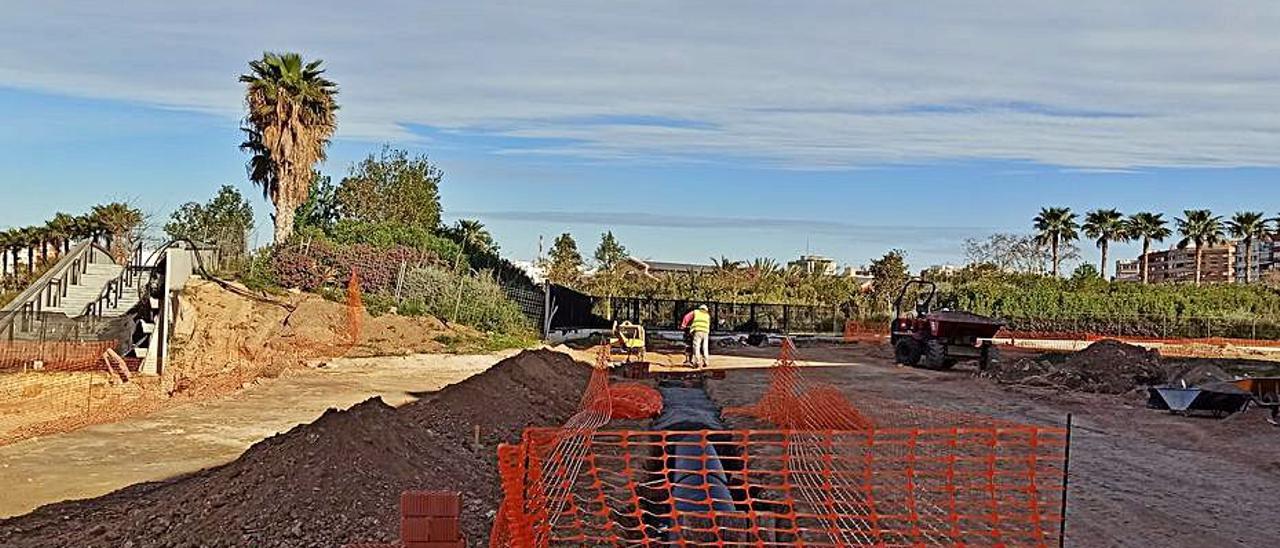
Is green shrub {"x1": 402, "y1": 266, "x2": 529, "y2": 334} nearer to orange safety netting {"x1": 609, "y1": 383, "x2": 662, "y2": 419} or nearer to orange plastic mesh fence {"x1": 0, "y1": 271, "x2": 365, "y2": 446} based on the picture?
orange plastic mesh fence {"x1": 0, "y1": 271, "x2": 365, "y2": 446}

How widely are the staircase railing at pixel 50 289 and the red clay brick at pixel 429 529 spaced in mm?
15911

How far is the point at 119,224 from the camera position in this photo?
26500 millimetres

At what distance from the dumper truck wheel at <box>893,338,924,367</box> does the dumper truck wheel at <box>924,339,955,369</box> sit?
0.29 m

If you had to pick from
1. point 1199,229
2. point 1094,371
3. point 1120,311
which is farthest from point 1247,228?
point 1094,371

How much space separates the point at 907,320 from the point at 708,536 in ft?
70.1

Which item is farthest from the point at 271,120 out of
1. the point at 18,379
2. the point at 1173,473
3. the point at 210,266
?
the point at 1173,473

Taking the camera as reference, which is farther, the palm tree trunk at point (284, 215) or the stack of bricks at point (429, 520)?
the palm tree trunk at point (284, 215)

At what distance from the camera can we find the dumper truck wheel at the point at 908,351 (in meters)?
25.7

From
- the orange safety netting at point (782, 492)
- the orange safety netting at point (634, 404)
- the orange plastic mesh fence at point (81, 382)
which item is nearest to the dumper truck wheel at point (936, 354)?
the orange safety netting at point (634, 404)

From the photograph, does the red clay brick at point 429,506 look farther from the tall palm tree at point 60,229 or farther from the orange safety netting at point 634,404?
the tall palm tree at point 60,229

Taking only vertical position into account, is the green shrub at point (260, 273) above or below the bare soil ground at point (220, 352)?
above

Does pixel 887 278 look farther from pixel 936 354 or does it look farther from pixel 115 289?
pixel 115 289

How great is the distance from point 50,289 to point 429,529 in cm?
2018

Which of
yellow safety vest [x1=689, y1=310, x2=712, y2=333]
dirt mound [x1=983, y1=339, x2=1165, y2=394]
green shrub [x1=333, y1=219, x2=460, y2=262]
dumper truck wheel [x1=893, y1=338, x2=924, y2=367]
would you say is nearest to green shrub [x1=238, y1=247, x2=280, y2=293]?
green shrub [x1=333, y1=219, x2=460, y2=262]
